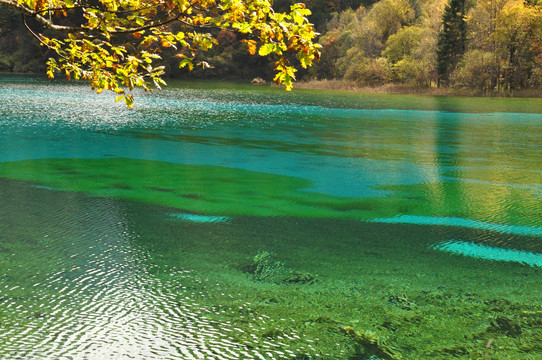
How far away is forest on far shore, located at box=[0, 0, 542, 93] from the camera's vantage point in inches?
2515

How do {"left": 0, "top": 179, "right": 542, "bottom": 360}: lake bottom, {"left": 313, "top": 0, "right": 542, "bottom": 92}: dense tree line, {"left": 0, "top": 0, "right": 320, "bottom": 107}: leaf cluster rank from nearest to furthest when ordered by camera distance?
{"left": 0, "top": 0, "right": 320, "bottom": 107}: leaf cluster, {"left": 0, "top": 179, "right": 542, "bottom": 360}: lake bottom, {"left": 313, "top": 0, "right": 542, "bottom": 92}: dense tree line

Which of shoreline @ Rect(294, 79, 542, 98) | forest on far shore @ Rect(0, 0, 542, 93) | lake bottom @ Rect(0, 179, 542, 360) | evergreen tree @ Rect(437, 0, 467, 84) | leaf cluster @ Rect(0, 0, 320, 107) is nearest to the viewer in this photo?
leaf cluster @ Rect(0, 0, 320, 107)

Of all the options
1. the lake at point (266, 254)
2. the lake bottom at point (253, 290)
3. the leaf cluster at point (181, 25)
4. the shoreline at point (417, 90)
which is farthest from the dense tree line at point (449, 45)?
the leaf cluster at point (181, 25)

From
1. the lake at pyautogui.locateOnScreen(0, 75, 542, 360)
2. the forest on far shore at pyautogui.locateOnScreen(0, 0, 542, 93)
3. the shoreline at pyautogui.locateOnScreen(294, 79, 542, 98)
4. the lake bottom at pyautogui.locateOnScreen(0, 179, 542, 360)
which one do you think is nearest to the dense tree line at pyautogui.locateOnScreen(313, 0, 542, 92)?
the forest on far shore at pyautogui.locateOnScreen(0, 0, 542, 93)

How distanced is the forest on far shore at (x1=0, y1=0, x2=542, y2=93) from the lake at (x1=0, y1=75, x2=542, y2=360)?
5260 cm

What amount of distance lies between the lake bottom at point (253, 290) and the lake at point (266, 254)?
26mm

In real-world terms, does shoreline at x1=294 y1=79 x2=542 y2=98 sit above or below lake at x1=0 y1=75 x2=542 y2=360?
above

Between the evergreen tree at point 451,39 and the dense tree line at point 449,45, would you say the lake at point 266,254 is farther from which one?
the evergreen tree at point 451,39

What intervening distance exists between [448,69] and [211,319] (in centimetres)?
7005

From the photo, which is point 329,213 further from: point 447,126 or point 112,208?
point 447,126

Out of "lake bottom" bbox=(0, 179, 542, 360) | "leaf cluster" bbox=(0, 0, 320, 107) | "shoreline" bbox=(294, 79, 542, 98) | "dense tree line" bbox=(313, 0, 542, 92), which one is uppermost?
"dense tree line" bbox=(313, 0, 542, 92)

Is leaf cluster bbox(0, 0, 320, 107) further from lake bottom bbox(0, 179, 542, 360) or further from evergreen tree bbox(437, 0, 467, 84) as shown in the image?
evergreen tree bbox(437, 0, 467, 84)

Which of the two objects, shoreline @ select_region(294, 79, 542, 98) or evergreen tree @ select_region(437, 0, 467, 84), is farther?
evergreen tree @ select_region(437, 0, 467, 84)

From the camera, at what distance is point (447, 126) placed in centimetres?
2731
